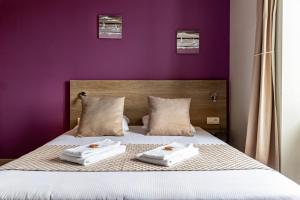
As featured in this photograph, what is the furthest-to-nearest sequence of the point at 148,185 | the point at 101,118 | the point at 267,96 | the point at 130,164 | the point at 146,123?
the point at 146,123 < the point at 101,118 < the point at 267,96 < the point at 130,164 < the point at 148,185

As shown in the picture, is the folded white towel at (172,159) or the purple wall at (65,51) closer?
the folded white towel at (172,159)

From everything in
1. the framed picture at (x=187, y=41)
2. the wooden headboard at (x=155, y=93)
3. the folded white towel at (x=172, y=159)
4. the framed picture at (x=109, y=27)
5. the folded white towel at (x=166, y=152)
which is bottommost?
the folded white towel at (x=172, y=159)

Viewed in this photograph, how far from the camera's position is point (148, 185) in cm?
151

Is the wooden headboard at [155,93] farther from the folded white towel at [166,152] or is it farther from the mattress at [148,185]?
the mattress at [148,185]

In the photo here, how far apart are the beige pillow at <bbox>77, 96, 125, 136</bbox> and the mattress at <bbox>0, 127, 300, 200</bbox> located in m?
1.26

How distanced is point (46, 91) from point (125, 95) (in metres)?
0.90

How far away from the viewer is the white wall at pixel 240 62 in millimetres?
3064

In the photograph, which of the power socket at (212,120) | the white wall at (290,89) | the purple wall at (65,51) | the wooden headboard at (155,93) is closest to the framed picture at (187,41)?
the purple wall at (65,51)

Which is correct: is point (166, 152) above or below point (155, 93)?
below

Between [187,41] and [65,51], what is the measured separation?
1389 mm

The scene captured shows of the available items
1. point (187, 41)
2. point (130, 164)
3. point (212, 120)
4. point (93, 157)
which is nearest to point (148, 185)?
point (130, 164)

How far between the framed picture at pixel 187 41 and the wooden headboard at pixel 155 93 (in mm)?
362

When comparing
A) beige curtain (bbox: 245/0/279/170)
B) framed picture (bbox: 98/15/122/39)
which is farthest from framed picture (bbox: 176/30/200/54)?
beige curtain (bbox: 245/0/279/170)

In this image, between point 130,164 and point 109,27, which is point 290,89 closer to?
point 130,164
